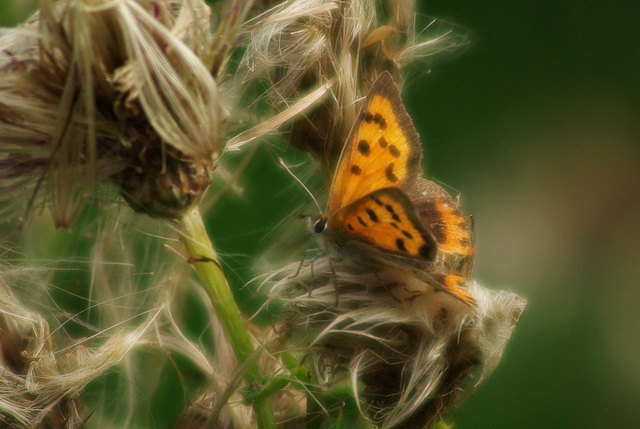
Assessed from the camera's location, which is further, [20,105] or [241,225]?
[241,225]

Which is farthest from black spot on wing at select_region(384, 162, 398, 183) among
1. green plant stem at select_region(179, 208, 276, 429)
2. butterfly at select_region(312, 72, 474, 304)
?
green plant stem at select_region(179, 208, 276, 429)

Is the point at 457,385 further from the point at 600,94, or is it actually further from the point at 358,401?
the point at 600,94

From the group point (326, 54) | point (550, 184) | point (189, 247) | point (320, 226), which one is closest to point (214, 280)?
point (189, 247)

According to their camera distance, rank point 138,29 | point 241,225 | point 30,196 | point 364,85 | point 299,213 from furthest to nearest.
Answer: point 241,225 < point 299,213 < point 364,85 < point 30,196 < point 138,29

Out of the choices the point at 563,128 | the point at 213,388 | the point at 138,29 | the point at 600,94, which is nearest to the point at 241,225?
the point at 213,388

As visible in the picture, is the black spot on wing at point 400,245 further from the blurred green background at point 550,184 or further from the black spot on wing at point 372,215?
the blurred green background at point 550,184

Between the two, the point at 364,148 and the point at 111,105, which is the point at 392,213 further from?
the point at 111,105

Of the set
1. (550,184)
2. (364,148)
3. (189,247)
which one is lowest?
(550,184)
